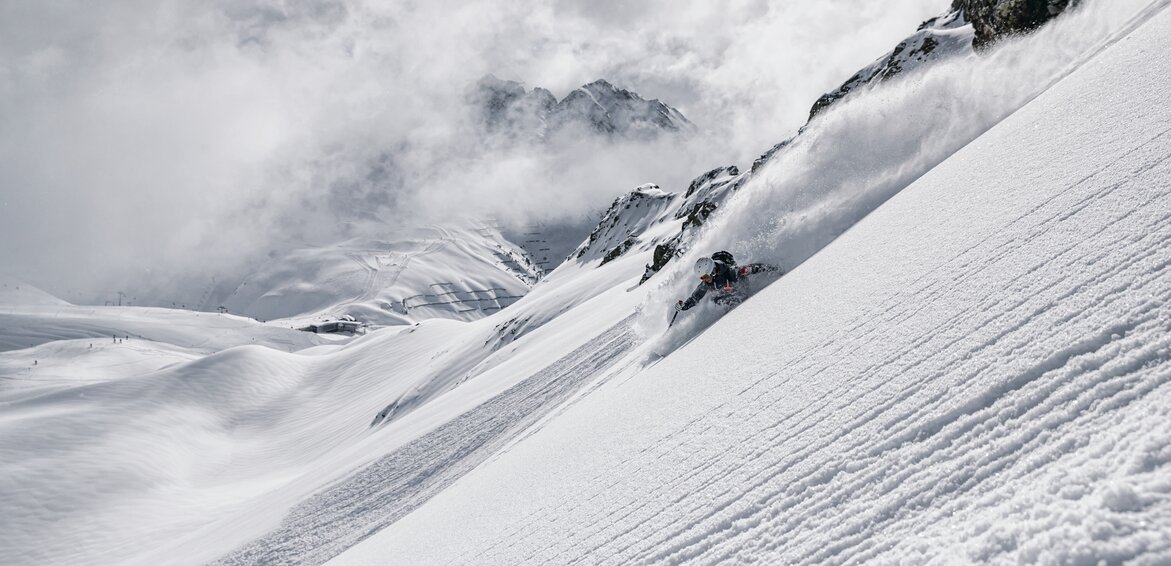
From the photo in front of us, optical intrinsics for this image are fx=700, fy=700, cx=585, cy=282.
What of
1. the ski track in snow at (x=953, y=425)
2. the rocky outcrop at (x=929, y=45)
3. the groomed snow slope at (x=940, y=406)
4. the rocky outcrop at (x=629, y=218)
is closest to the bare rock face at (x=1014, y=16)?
the rocky outcrop at (x=929, y=45)

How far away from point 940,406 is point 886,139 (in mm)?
9032

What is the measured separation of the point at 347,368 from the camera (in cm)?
4847

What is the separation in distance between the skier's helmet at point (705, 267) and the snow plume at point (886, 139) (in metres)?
0.59

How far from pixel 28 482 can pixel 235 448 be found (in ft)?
31.4

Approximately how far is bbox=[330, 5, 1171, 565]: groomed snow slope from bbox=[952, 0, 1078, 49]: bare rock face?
6949 millimetres

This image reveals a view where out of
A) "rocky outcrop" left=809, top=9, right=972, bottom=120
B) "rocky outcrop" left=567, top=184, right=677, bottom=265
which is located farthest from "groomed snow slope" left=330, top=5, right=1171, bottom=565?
"rocky outcrop" left=567, top=184, right=677, bottom=265

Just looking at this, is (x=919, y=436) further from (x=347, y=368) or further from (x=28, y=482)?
(x=347, y=368)

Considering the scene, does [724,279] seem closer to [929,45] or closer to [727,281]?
[727,281]

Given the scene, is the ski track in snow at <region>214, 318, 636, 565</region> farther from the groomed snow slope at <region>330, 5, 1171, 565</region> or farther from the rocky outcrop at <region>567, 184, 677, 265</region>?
the rocky outcrop at <region>567, 184, 677, 265</region>

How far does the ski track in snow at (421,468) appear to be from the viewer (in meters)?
13.0


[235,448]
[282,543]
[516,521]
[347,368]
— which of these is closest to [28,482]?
[235,448]

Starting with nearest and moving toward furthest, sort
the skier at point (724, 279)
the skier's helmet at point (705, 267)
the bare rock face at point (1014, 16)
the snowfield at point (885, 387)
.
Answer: the snowfield at point (885, 387), the skier at point (724, 279), the skier's helmet at point (705, 267), the bare rock face at point (1014, 16)

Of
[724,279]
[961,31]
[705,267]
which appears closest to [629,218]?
[961,31]

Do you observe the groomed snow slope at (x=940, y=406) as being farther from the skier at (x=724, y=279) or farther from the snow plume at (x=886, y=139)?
the snow plume at (x=886, y=139)
